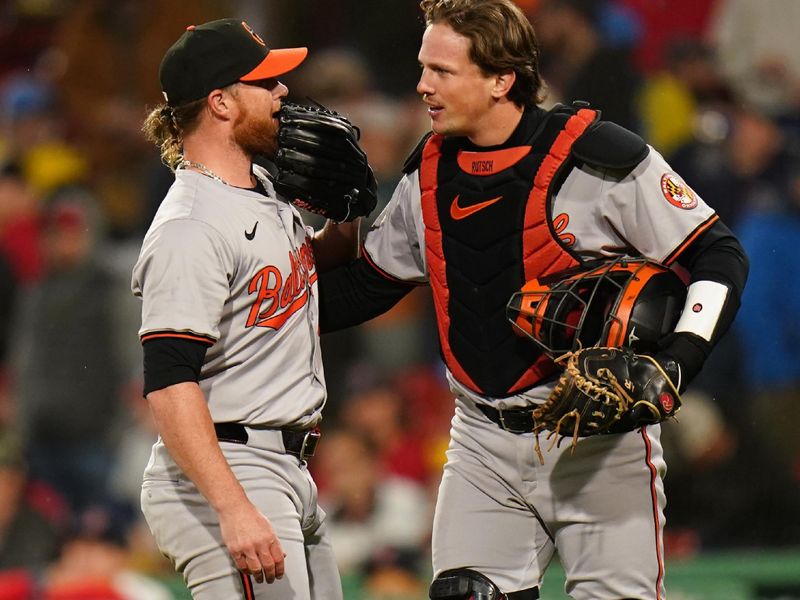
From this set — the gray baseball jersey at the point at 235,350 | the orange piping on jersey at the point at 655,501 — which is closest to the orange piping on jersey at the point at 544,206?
the orange piping on jersey at the point at 655,501

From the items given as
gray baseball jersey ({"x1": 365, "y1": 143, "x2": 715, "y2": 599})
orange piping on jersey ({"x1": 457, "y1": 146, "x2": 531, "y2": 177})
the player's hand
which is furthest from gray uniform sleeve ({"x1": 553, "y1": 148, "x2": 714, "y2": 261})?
the player's hand

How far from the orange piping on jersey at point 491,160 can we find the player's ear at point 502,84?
0.14 m

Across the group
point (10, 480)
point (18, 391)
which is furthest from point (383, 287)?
point (18, 391)

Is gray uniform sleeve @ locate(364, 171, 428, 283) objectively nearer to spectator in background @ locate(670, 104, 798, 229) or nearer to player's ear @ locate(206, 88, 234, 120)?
player's ear @ locate(206, 88, 234, 120)

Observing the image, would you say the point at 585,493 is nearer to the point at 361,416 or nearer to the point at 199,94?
the point at 199,94

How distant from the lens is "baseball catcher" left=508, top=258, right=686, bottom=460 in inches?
115

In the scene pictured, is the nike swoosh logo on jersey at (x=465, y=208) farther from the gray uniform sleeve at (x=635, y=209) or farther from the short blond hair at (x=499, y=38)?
the short blond hair at (x=499, y=38)

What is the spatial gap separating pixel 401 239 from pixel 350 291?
0.21m

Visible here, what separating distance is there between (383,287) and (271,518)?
0.84 m

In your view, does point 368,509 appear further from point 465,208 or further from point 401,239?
point 465,208

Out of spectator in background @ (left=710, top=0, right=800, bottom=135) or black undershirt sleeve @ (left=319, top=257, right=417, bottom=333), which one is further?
spectator in background @ (left=710, top=0, right=800, bottom=135)

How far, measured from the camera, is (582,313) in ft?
10.2

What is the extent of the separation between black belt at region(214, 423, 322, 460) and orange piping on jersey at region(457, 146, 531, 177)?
758 mm

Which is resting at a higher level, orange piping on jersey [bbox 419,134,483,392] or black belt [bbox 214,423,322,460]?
orange piping on jersey [bbox 419,134,483,392]
